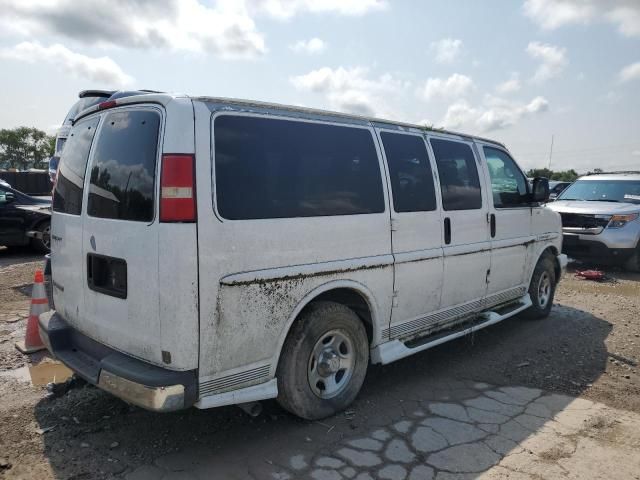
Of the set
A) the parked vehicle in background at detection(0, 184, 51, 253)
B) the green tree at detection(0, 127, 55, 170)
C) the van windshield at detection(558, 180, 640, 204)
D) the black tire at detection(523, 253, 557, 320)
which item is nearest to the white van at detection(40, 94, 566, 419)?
the black tire at detection(523, 253, 557, 320)

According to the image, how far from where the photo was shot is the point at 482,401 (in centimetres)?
406

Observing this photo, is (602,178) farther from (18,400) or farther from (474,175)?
(18,400)

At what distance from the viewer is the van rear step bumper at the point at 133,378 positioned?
2766 mm

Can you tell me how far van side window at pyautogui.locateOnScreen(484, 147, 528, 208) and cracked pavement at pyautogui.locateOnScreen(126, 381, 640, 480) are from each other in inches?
88.3

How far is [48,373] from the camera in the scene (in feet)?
14.7

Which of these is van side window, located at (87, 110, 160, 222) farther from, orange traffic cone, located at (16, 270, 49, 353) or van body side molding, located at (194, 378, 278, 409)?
orange traffic cone, located at (16, 270, 49, 353)

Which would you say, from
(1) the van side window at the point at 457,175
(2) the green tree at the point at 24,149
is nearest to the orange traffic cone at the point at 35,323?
(1) the van side window at the point at 457,175

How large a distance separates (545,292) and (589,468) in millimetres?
3581

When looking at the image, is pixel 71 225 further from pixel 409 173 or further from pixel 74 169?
pixel 409 173

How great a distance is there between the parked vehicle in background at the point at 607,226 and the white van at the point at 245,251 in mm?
6067

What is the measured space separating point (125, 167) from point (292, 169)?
40.9 inches

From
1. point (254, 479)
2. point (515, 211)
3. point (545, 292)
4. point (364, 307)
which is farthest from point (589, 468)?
point (545, 292)

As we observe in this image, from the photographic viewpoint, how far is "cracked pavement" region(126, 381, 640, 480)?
9.98 ft

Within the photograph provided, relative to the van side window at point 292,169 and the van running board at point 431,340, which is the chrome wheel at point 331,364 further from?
the van side window at point 292,169
